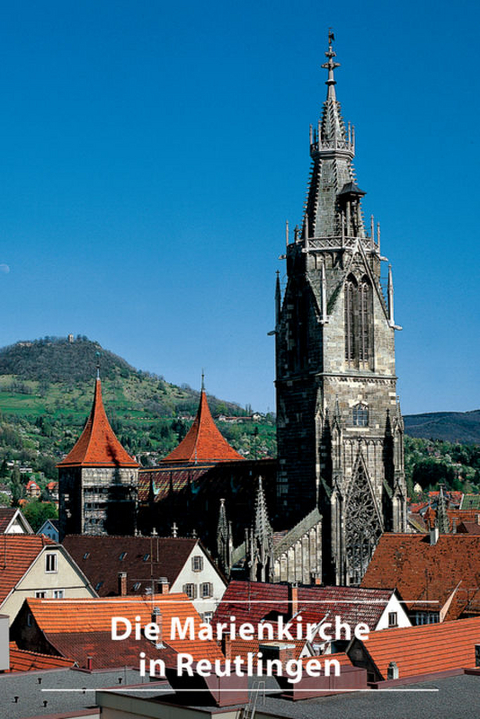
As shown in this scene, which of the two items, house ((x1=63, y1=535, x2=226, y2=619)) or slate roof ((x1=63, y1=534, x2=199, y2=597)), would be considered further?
slate roof ((x1=63, y1=534, x2=199, y2=597))

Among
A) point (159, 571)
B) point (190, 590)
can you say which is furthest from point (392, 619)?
point (159, 571)

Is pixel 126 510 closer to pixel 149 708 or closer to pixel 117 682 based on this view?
pixel 117 682

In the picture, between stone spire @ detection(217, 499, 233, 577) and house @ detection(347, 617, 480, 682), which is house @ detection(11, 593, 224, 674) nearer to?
house @ detection(347, 617, 480, 682)

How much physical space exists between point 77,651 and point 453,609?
54.5ft

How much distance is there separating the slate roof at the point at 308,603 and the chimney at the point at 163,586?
93.4 inches

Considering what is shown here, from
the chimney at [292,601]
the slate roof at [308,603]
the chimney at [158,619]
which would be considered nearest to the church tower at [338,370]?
the slate roof at [308,603]

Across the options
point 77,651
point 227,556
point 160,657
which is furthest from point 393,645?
point 227,556

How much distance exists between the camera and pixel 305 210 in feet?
222

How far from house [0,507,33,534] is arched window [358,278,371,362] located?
19.4 m

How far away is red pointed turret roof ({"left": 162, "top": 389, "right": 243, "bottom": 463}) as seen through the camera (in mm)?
80688

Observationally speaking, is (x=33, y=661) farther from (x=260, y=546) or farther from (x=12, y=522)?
(x=260, y=546)

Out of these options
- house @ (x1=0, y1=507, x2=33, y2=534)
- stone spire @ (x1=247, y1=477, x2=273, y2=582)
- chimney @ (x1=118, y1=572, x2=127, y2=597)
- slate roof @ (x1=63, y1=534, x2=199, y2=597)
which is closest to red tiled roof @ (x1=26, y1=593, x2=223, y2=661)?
chimney @ (x1=118, y1=572, x2=127, y2=597)

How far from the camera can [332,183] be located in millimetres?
67375

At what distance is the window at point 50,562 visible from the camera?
148 ft
